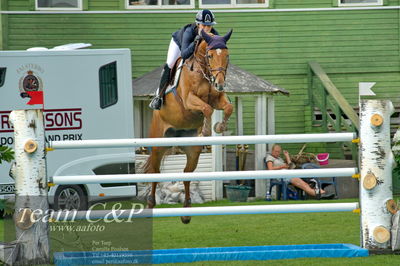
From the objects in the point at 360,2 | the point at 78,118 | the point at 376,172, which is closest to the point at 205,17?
the point at 376,172

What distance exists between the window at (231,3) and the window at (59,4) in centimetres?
270

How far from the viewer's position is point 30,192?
687 centimetres

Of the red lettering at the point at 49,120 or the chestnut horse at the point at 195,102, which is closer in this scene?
the chestnut horse at the point at 195,102

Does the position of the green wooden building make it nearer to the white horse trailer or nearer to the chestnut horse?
the white horse trailer

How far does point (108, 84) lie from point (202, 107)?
653 centimetres

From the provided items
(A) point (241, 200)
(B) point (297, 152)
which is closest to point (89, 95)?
(A) point (241, 200)

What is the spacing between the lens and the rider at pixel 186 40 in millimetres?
8672

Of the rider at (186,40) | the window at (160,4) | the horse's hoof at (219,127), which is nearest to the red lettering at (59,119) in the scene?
the rider at (186,40)

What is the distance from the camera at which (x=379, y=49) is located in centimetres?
1970

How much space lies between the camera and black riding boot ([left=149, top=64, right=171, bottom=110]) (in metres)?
9.28

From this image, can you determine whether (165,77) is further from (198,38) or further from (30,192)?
(30,192)

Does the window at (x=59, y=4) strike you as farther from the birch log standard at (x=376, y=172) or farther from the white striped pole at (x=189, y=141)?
the birch log standard at (x=376, y=172)

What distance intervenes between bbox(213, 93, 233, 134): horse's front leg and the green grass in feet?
3.67

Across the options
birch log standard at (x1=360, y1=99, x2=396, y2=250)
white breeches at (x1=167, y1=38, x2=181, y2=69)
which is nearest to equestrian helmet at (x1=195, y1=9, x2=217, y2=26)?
white breeches at (x1=167, y1=38, x2=181, y2=69)
